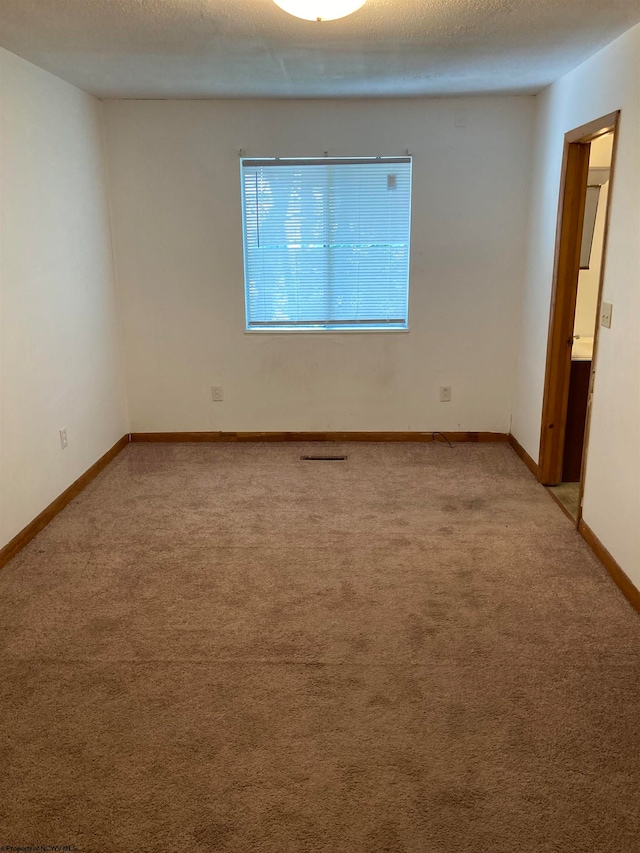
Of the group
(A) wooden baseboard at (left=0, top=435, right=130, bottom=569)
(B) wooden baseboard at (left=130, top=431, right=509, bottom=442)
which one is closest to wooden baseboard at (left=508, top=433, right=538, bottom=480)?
(B) wooden baseboard at (left=130, top=431, right=509, bottom=442)

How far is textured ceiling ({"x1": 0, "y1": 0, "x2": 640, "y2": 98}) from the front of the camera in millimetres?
2523

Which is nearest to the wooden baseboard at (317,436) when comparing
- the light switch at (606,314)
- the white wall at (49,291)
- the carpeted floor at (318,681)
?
the white wall at (49,291)

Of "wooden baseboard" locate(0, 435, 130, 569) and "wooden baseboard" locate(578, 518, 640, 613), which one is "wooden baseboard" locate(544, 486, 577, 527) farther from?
"wooden baseboard" locate(0, 435, 130, 569)

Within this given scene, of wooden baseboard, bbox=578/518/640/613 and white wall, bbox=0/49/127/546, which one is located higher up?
white wall, bbox=0/49/127/546

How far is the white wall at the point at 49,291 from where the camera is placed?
323cm

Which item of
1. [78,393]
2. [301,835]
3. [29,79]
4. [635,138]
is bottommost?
[301,835]

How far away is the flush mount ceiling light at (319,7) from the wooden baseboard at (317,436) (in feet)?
10.3

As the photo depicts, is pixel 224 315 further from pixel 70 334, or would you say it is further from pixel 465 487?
pixel 465 487

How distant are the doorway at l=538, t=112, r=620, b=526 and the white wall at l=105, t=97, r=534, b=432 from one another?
524mm

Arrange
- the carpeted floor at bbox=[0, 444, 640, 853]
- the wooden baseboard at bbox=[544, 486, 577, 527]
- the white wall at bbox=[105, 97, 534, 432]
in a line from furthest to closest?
the white wall at bbox=[105, 97, 534, 432]
the wooden baseboard at bbox=[544, 486, 577, 527]
the carpeted floor at bbox=[0, 444, 640, 853]

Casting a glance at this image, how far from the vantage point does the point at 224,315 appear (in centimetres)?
483

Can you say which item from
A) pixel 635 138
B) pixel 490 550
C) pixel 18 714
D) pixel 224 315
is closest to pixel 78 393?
pixel 224 315

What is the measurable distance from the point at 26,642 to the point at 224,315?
281 cm

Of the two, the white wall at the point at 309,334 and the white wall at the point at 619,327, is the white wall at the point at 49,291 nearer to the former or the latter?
the white wall at the point at 309,334
